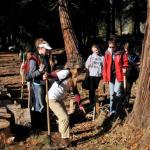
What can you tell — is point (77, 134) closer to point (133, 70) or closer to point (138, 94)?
point (138, 94)

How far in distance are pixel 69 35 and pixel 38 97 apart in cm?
1231

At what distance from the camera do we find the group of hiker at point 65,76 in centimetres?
881

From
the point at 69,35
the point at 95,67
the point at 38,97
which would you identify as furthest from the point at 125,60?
the point at 69,35

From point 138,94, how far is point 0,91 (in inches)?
188

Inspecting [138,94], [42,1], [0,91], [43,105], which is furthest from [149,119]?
[42,1]

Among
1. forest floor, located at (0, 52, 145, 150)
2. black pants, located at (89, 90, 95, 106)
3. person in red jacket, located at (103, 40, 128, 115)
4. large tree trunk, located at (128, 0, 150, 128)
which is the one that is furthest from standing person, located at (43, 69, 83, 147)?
black pants, located at (89, 90, 95, 106)

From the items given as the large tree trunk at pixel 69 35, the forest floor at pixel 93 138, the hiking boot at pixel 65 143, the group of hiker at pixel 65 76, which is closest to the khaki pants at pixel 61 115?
the group of hiker at pixel 65 76

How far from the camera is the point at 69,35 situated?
2220 centimetres

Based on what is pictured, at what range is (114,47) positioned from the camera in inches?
434

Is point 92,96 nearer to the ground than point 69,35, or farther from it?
nearer to the ground

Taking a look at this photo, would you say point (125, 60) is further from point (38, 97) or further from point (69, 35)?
point (69, 35)

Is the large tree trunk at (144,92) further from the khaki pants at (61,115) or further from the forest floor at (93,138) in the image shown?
the khaki pants at (61,115)

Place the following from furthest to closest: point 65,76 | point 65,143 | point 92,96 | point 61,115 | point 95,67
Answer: point 92,96, point 95,67, point 65,143, point 61,115, point 65,76

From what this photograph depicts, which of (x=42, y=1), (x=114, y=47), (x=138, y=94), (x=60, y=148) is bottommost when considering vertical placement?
→ (x=60, y=148)
